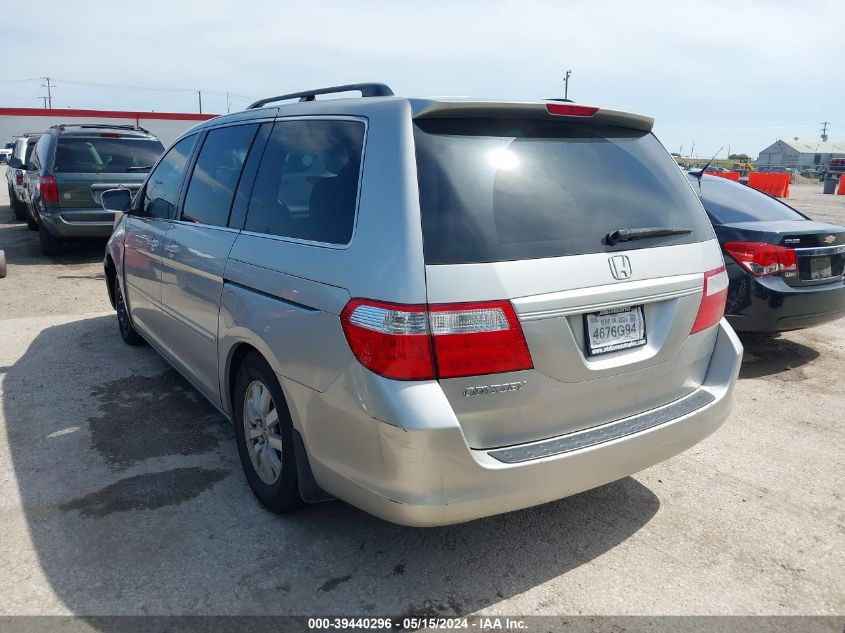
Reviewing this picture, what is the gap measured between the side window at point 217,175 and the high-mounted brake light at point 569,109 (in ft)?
5.34

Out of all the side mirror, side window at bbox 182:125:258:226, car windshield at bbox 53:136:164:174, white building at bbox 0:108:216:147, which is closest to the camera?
side window at bbox 182:125:258:226

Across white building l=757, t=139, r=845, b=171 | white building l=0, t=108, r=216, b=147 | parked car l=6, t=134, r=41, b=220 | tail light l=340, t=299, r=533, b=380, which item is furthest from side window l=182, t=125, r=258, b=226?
white building l=757, t=139, r=845, b=171

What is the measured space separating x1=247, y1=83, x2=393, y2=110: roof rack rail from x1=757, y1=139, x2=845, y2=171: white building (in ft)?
350

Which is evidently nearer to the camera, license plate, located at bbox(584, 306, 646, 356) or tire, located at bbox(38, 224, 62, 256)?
license plate, located at bbox(584, 306, 646, 356)

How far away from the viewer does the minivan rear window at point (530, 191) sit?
2.46m

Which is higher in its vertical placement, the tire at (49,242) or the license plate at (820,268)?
the license plate at (820,268)

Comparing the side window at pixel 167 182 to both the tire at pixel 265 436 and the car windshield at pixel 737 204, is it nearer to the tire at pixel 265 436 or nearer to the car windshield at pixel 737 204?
the tire at pixel 265 436

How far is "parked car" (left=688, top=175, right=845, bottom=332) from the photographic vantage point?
5.26 m

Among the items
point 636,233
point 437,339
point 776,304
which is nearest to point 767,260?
point 776,304

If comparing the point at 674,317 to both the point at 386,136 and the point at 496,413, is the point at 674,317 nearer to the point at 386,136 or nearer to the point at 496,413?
the point at 496,413

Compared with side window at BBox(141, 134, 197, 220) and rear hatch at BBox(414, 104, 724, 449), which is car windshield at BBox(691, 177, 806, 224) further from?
side window at BBox(141, 134, 197, 220)

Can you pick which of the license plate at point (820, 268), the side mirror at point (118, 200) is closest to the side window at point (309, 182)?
the side mirror at point (118, 200)

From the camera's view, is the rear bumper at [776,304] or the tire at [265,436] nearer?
the tire at [265,436]

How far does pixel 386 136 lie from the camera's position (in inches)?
103
